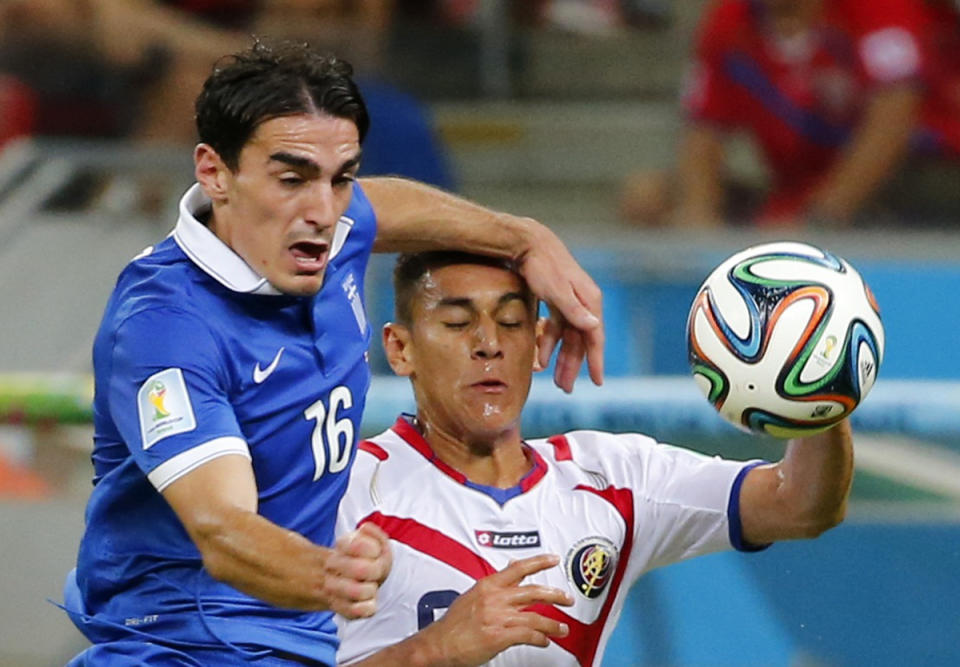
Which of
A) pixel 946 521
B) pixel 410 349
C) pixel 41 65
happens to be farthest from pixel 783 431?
pixel 41 65

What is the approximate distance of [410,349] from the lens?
11.4ft

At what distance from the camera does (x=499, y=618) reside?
2879mm

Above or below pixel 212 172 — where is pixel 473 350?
below

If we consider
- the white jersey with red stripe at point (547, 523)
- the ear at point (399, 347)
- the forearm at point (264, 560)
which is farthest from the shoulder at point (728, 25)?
the forearm at point (264, 560)

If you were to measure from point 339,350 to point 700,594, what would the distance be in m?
2.05

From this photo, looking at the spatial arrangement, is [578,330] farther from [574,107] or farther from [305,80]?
[574,107]

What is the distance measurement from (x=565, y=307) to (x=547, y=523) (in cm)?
43

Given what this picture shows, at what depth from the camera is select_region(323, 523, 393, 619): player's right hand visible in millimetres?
2420

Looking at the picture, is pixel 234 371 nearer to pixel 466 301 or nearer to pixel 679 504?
pixel 466 301

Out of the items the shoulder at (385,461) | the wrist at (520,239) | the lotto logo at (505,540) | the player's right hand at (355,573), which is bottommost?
the player's right hand at (355,573)

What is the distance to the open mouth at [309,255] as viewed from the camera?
295 centimetres

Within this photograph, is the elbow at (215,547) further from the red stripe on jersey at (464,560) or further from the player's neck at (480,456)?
the player's neck at (480,456)

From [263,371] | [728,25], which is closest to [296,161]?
[263,371]

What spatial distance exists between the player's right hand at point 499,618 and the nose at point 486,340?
0.54m
